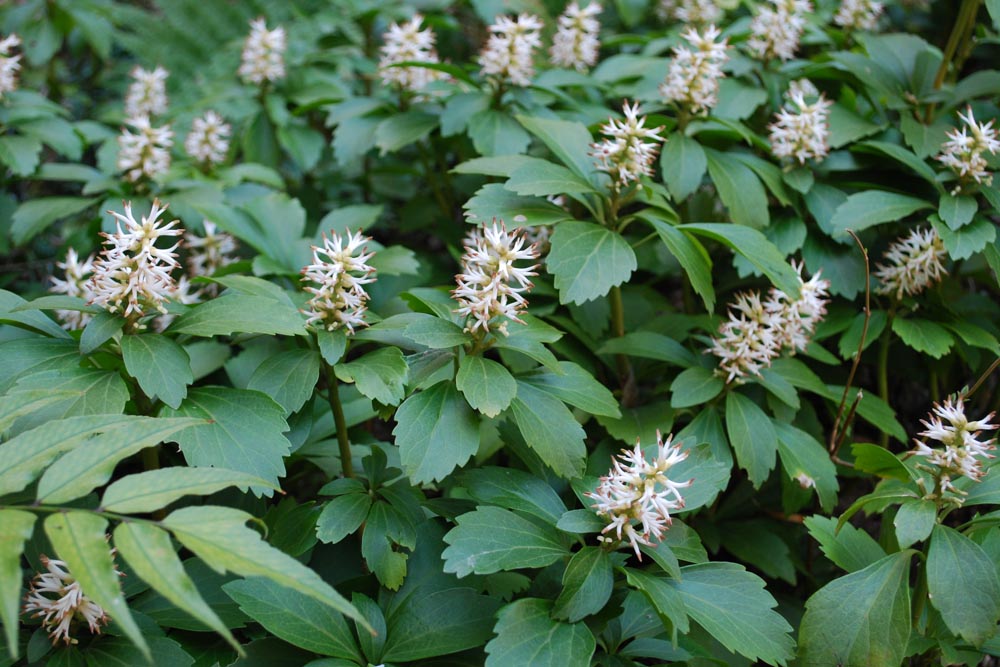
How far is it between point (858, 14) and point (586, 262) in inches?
65.6

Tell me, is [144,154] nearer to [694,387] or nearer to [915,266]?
[694,387]

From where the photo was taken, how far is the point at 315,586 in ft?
3.54

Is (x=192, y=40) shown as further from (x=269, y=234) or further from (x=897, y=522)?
(x=897, y=522)

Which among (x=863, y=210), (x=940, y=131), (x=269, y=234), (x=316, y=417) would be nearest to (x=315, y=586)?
(x=316, y=417)

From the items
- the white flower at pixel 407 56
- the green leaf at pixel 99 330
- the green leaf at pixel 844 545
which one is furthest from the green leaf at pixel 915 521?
the white flower at pixel 407 56

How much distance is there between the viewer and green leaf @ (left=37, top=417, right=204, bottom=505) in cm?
122

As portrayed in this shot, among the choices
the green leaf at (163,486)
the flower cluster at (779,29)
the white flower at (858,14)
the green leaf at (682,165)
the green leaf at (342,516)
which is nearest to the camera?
the green leaf at (163,486)

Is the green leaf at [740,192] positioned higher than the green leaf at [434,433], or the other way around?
the green leaf at [740,192]

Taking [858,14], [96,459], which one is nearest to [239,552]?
[96,459]

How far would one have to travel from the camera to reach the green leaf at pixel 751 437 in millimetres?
1821

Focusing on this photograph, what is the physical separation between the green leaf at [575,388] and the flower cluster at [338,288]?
38 centimetres

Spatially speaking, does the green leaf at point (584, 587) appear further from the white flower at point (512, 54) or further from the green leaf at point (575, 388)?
the white flower at point (512, 54)

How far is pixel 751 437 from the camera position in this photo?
6.05 ft

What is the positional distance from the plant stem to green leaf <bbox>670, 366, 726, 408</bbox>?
0.75 m
